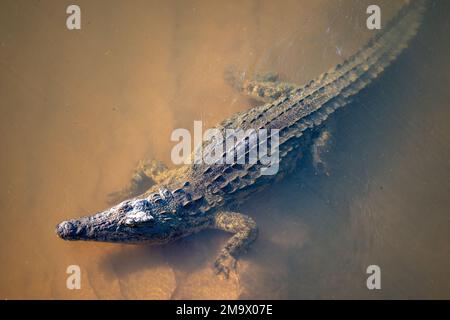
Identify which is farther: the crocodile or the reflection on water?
the reflection on water

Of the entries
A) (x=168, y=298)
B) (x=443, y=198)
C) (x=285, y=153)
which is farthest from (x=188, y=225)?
(x=443, y=198)

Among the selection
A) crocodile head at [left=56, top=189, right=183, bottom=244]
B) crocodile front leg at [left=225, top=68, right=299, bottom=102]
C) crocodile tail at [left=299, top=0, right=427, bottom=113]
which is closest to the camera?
crocodile head at [left=56, top=189, right=183, bottom=244]

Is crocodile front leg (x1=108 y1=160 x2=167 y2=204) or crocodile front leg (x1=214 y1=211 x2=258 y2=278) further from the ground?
crocodile front leg (x1=108 y1=160 x2=167 y2=204)

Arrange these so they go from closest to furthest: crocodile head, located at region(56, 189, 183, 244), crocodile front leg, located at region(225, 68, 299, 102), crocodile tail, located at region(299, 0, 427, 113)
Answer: crocodile head, located at region(56, 189, 183, 244) → crocodile tail, located at region(299, 0, 427, 113) → crocodile front leg, located at region(225, 68, 299, 102)

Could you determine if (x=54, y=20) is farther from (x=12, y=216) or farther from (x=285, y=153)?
(x=285, y=153)

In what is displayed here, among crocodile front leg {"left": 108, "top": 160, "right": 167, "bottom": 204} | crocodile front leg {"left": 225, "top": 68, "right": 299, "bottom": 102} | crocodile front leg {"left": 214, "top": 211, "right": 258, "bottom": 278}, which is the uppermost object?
crocodile front leg {"left": 225, "top": 68, "right": 299, "bottom": 102}

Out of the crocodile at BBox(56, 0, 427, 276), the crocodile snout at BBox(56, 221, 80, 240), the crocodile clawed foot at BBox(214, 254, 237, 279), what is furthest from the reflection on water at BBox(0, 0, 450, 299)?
the crocodile snout at BBox(56, 221, 80, 240)

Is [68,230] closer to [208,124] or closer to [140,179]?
[140,179]

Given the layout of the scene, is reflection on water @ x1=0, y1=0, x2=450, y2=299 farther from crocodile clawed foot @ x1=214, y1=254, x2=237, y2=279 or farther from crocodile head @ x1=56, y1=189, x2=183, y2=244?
crocodile head @ x1=56, y1=189, x2=183, y2=244
